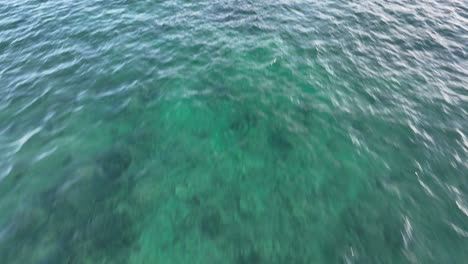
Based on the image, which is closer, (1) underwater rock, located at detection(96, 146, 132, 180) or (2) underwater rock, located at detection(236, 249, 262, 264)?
(2) underwater rock, located at detection(236, 249, 262, 264)

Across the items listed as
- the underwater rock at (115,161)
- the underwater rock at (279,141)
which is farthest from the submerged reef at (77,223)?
the underwater rock at (279,141)

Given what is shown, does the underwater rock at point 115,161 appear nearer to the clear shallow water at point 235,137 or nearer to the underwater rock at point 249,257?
the clear shallow water at point 235,137

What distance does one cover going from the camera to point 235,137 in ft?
50.2

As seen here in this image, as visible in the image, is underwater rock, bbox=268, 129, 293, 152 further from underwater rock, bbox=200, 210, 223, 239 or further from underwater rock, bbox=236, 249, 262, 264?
underwater rock, bbox=236, 249, 262, 264

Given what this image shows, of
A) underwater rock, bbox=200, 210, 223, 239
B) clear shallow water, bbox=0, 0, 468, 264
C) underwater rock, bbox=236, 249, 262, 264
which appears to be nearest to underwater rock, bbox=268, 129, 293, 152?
clear shallow water, bbox=0, 0, 468, 264

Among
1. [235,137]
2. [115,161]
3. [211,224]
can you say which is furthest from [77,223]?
[235,137]

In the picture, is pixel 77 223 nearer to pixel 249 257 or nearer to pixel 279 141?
pixel 249 257

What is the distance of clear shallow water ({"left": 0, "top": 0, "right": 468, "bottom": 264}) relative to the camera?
11.1 metres

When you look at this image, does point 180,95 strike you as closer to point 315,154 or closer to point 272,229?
point 315,154

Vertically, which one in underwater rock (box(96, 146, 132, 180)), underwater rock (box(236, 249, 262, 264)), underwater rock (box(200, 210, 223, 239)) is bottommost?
underwater rock (box(236, 249, 262, 264))

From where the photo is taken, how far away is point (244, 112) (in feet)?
54.2

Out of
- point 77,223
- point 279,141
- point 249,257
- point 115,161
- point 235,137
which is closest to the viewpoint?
point 249,257

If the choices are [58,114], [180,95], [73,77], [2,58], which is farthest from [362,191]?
[2,58]

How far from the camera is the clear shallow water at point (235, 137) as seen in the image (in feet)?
36.3
